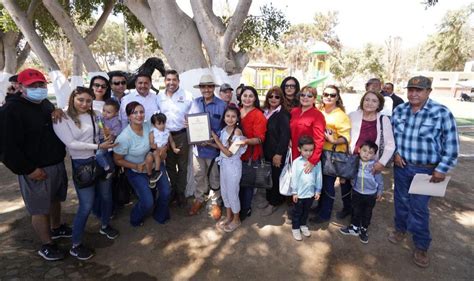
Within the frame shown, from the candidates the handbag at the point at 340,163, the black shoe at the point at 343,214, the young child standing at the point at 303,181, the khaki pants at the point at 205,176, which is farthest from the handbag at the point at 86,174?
the black shoe at the point at 343,214

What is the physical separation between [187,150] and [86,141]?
151 centimetres

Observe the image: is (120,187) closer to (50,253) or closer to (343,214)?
(50,253)

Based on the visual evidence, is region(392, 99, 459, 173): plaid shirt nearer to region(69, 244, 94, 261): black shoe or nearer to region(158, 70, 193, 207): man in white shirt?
region(158, 70, 193, 207): man in white shirt

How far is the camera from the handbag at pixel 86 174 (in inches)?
122

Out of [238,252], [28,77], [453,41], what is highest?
[453,41]

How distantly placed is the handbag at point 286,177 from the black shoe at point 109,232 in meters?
2.35

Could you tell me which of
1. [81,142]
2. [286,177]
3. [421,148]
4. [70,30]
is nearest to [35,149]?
[81,142]

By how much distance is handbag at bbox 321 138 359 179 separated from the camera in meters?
3.57

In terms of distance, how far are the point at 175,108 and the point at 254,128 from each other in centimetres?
125

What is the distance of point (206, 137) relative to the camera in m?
3.71

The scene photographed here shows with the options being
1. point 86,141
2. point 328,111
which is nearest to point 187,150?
point 86,141

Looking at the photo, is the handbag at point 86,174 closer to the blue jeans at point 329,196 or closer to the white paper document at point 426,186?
the blue jeans at point 329,196

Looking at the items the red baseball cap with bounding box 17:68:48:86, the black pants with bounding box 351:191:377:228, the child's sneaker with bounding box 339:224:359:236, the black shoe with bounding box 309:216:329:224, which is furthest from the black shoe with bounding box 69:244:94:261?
the black pants with bounding box 351:191:377:228

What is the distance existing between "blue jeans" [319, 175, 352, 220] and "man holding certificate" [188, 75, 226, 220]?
1553 millimetres
